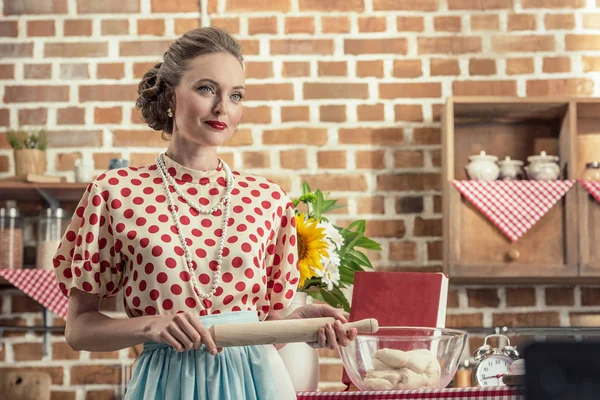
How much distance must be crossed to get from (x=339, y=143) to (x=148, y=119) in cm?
152

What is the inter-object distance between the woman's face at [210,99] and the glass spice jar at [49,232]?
1.55 m

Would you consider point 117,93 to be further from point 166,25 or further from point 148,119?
point 148,119

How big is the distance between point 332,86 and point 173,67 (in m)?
1.61

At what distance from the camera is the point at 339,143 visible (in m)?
3.02

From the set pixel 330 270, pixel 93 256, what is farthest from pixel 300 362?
pixel 93 256

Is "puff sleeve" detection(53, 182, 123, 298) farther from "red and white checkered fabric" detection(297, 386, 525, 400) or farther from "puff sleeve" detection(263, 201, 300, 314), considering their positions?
"red and white checkered fabric" detection(297, 386, 525, 400)

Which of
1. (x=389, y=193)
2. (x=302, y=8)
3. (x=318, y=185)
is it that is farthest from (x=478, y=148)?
(x=302, y=8)

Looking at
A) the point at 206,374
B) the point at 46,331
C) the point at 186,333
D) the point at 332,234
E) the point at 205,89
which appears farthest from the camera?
the point at 46,331

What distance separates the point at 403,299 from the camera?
5.79 feet

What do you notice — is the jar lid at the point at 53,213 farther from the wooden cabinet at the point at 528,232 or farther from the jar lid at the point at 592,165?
the jar lid at the point at 592,165

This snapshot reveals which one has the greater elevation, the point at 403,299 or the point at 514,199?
the point at 514,199

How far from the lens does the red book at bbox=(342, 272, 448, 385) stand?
69.0 inches

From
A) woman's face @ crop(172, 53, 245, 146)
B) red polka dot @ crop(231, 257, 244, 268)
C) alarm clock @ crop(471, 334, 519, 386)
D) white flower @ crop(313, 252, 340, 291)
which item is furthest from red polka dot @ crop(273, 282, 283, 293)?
alarm clock @ crop(471, 334, 519, 386)

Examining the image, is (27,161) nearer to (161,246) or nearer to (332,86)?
(332,86)
